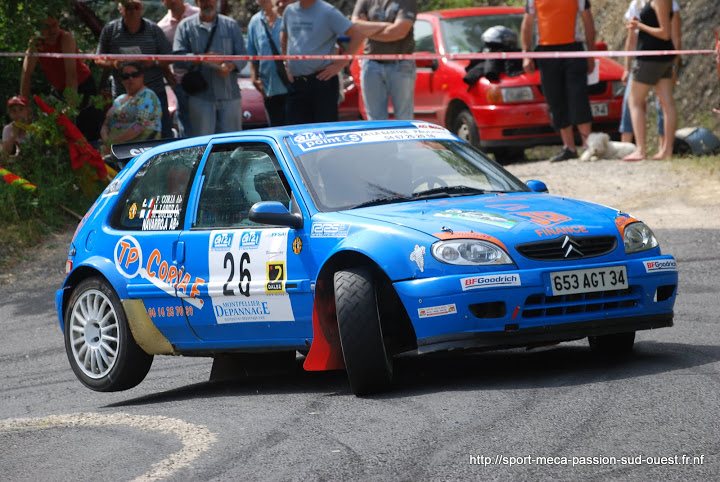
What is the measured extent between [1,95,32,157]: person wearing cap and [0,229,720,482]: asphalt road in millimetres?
6352

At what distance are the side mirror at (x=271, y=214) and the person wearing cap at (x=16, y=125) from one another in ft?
26.2

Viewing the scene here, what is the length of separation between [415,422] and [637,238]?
1.78 meters

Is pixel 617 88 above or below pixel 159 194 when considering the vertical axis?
below

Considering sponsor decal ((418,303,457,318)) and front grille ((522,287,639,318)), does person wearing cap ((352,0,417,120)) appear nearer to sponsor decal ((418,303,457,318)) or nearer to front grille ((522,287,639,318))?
front grille ((522,287,639,318))

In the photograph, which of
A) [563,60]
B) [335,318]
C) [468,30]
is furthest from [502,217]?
[468,30]

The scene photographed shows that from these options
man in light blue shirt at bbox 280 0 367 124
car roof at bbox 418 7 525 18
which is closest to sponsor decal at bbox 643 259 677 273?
man in light blue shirt at bbox 280 0 367 124

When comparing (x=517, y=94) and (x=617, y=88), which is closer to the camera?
(x=517, y=94)

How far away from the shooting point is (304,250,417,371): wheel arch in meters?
6.52

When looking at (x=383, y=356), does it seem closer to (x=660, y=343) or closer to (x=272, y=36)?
(x=660, y=343)

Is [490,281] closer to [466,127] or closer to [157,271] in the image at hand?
[157,271]

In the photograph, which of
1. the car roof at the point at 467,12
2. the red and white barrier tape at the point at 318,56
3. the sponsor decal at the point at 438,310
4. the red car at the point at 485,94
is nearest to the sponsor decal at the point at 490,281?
the sponsor decal at the point at 438,310

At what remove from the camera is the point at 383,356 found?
20.3 feet

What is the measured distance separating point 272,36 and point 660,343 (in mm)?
7156

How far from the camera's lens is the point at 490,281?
6121 mm
